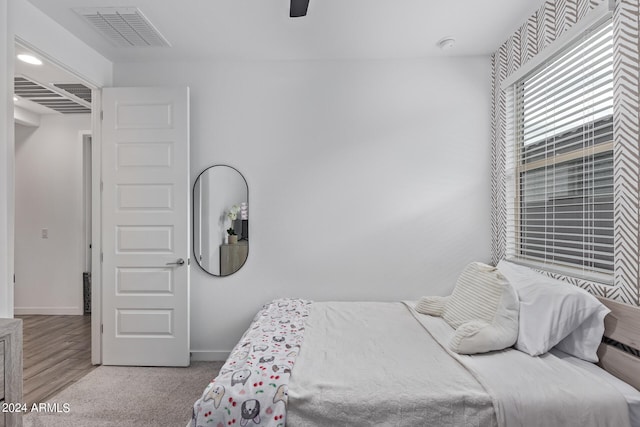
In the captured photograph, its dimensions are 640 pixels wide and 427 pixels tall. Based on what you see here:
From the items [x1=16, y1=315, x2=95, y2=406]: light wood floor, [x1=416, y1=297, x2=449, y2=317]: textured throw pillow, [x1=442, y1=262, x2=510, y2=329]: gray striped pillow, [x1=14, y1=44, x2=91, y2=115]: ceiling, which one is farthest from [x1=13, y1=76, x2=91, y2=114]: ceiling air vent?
[x1=442, y1=262, x2=510, y2=329]: gray striped pillow

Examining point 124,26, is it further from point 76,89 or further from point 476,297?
point 476,297

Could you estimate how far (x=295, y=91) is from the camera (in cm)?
322

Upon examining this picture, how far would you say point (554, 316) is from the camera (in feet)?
6.01

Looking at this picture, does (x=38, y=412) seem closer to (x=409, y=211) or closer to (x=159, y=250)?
(x=159, y=250)

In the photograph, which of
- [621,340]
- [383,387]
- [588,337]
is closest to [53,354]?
[383,387]

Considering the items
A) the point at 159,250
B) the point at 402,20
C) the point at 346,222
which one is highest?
the point at 402,20

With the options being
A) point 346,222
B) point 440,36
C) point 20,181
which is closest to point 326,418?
point 346,222

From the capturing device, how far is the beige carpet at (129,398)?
2.27 metres

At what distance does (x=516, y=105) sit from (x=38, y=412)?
4093mm

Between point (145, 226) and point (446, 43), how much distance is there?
2.93m

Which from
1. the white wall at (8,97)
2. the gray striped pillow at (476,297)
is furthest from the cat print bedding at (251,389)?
the white wall at (8,97)

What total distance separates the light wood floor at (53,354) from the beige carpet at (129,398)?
0.16m

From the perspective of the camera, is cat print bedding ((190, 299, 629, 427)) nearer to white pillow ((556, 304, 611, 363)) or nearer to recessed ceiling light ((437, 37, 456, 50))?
white pillow ((556, 304, 611, 363))

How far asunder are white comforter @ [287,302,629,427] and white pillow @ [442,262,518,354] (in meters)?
0.07
